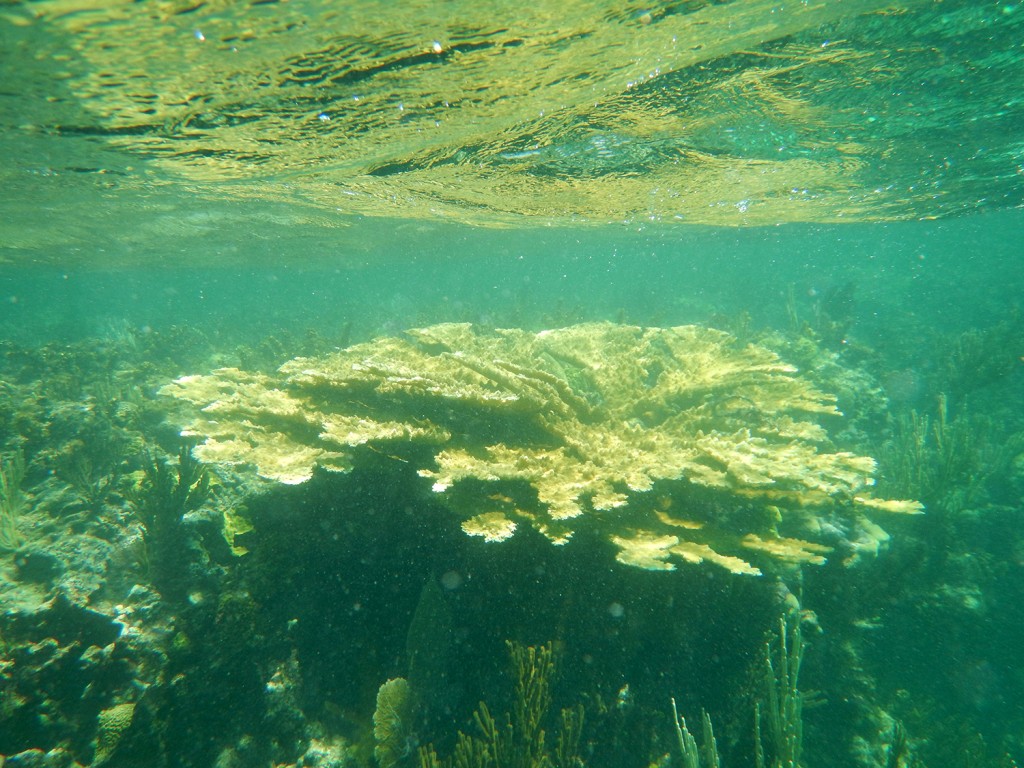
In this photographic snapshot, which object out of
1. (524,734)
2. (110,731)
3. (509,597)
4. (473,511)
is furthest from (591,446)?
(110,731)

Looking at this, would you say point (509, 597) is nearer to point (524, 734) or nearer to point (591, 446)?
point (524, 734)

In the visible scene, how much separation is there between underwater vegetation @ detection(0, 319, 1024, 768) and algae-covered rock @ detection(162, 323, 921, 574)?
0.11 feet

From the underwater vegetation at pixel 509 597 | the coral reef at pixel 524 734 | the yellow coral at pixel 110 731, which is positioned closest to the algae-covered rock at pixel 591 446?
the underwater vegetation at pixel 509 597

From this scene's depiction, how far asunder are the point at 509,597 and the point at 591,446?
1.71 metres

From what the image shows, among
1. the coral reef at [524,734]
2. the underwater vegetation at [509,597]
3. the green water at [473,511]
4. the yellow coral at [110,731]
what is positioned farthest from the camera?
the green water at [473,511]

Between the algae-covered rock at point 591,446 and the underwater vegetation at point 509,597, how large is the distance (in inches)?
1.4

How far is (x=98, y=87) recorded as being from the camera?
6.87 metres

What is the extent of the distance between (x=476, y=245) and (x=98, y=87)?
34085 millimetres

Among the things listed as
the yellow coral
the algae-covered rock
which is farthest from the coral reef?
the yellow coral

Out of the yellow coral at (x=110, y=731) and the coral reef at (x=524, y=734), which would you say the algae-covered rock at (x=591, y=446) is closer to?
the coral reef at (x=524, y=734)

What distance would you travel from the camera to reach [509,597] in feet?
14.4

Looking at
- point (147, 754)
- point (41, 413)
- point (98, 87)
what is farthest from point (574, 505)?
point (41, 413)

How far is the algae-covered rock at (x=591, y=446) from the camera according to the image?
4.13 metres

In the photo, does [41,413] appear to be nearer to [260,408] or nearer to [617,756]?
[260,408]
